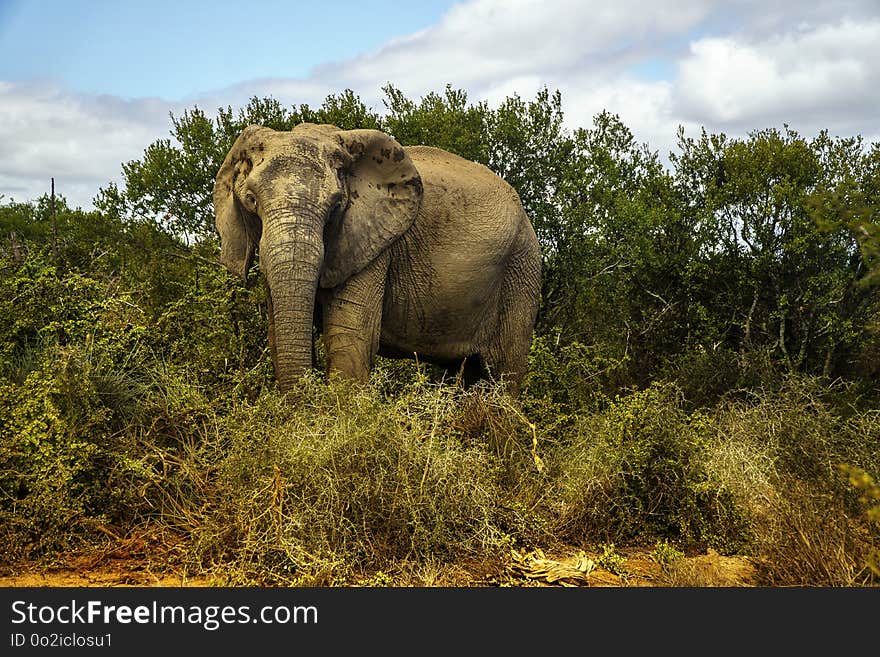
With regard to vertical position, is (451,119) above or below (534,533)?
above

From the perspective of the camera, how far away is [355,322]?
8195mm

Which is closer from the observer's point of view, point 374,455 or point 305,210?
point 374,455

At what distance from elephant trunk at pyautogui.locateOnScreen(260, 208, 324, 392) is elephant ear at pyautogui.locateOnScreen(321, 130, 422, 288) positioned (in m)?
0.51

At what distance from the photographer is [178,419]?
7.39 meters

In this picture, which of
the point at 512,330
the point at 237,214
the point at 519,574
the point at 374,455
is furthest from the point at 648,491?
the point at 237,214

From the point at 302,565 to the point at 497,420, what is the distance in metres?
2.28

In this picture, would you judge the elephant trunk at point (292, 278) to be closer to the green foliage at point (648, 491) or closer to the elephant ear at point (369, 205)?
the elephant ear at point (369, 205)

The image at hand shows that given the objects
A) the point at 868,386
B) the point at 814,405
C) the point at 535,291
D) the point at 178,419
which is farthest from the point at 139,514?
the point at 868,386

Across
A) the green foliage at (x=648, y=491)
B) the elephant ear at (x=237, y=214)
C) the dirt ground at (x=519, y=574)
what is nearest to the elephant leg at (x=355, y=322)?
the elephant ear at (x=237, y=214)

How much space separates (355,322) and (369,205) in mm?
963

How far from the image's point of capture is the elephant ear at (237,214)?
802cm

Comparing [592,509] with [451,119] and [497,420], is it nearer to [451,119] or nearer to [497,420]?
[497,420]

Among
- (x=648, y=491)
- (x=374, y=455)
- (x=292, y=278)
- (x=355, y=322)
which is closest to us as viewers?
(x=374, y=455)

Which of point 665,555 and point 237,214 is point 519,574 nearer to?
point 665,555
